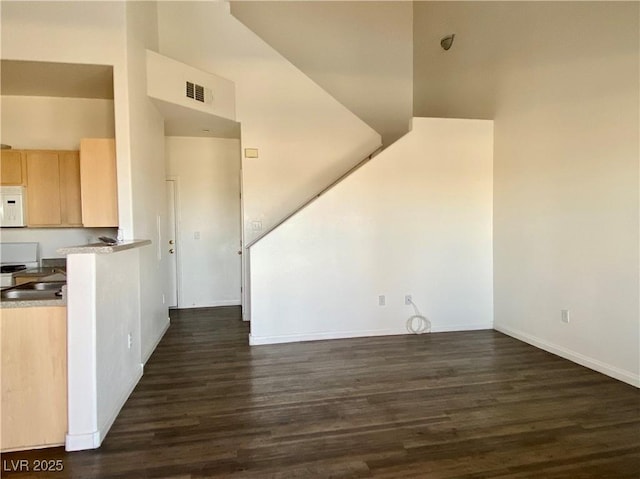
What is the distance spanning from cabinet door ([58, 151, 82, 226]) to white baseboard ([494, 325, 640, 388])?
17.5 ft

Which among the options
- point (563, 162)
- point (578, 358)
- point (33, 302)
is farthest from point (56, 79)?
point (578, 358)

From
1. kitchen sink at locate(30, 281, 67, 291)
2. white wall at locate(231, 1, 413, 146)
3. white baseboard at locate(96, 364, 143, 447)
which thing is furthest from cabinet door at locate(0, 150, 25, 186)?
white wall at locate(231, 1, 413, 146)

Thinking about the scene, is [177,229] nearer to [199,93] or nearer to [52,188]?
[52,188]

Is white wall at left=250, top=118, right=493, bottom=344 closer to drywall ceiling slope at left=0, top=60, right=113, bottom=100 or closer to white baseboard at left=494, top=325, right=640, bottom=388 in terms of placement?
white baseboard at left=494, top=325, right=640, bottom=388

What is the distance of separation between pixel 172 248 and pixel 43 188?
224 cm

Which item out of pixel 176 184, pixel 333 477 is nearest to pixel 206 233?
pixel 176 184

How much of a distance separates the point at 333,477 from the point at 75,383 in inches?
66.0

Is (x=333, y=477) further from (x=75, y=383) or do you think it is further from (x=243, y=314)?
(x=243, y=314)

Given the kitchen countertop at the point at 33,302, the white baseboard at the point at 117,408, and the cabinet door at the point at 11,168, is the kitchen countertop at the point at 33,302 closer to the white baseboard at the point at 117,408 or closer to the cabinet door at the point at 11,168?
the white baseboard at the point at 117,408

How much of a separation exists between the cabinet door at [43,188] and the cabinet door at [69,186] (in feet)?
0.17

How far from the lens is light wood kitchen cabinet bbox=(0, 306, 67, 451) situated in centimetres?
240

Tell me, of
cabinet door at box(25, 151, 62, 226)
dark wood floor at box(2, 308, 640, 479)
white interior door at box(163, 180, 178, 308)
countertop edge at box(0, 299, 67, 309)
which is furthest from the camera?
white interior door at box(163, 180, 178, 308)

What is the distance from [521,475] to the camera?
7.00ft

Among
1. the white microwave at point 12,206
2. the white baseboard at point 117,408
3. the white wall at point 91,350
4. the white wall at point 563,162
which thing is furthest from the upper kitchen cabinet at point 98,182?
the white wall at point 563,162
